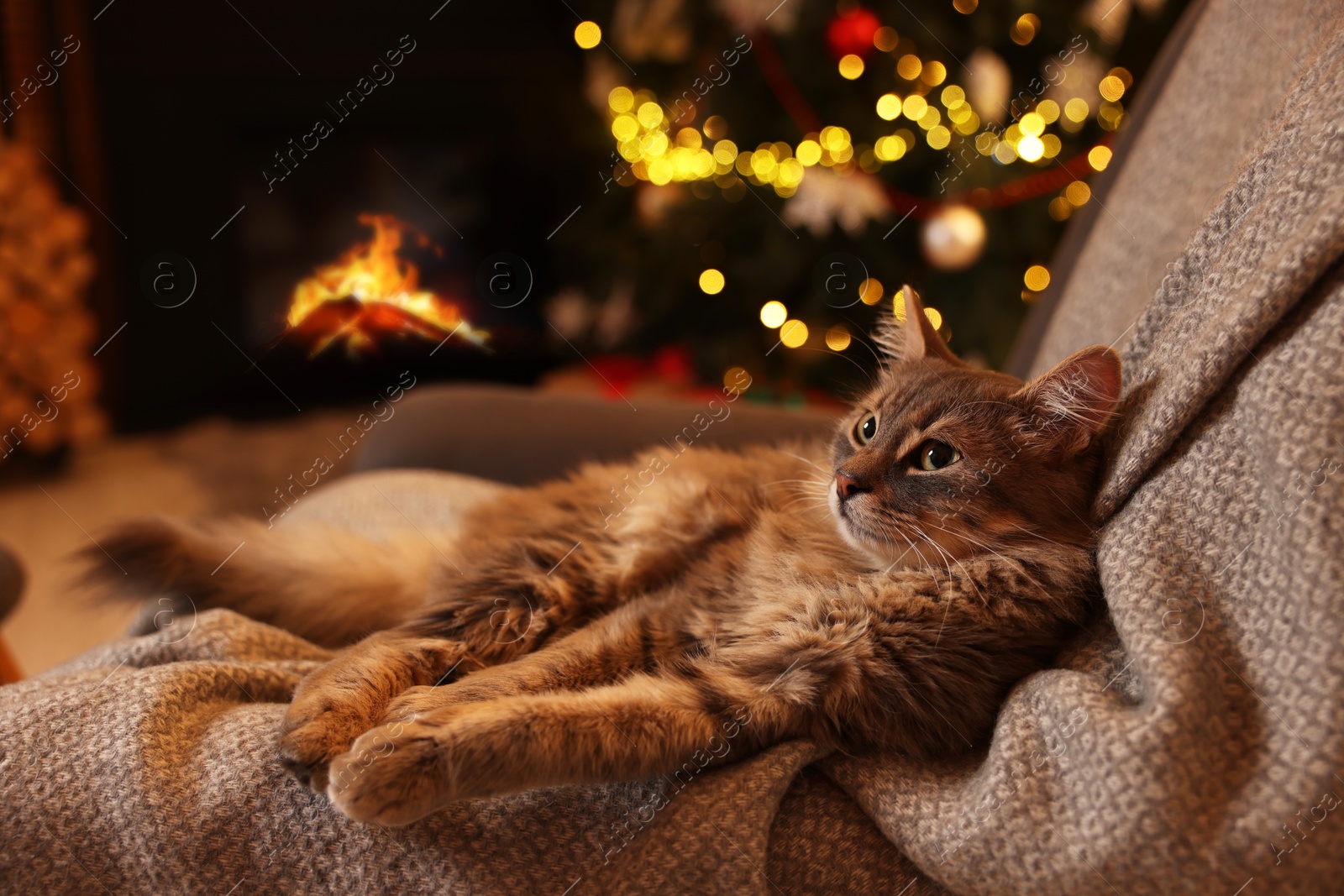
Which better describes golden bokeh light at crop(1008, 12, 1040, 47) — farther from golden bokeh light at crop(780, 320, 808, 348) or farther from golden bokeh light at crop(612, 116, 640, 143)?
golden bokeh light at crop(612, 116, 640, 143)

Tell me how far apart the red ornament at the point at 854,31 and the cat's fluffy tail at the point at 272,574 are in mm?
2199

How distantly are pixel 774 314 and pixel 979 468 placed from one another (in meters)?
2.05

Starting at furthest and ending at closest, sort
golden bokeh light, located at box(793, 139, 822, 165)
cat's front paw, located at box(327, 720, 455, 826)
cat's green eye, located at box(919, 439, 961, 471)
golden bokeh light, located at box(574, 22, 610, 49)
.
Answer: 1. golden bokeh light, located at box(574, 22, 610, 49)
2. golden bokeh light, located at box(793, 139, 822, 165)
3. cat's green eye, located at box(919, 439, 961, 471)
4. cat's front paw, located at box(327, 720, 455, 826)

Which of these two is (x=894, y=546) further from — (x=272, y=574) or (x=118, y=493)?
(x=118, y=493)

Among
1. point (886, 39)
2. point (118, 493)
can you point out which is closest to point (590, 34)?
point (886, 39)

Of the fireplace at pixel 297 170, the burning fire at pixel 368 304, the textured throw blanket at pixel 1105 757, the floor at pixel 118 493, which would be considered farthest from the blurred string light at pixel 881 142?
the floor at pixel 118 493

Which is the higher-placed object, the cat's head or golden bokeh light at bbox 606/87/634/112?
golden bokeh light at bbox 606/87/634/112

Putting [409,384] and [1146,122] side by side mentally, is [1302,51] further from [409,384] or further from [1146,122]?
[409,384]

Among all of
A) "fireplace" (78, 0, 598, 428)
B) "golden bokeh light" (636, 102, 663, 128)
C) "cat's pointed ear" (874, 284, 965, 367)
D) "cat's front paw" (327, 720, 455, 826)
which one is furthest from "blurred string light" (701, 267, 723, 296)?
"cat's front paw" (327, 720, 455, 826)

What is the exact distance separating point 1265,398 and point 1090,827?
381mm

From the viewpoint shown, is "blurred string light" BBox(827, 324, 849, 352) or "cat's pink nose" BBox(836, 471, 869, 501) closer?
"cat's pink nose" BBox(836, 471, 869, 501)

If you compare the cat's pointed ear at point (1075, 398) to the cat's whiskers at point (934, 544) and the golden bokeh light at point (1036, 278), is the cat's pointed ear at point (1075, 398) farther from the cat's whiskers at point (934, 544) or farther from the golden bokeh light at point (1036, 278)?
the golden bokeh light at point (1036, 278)

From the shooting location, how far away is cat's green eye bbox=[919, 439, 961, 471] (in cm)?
107

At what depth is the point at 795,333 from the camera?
312 centimetres
